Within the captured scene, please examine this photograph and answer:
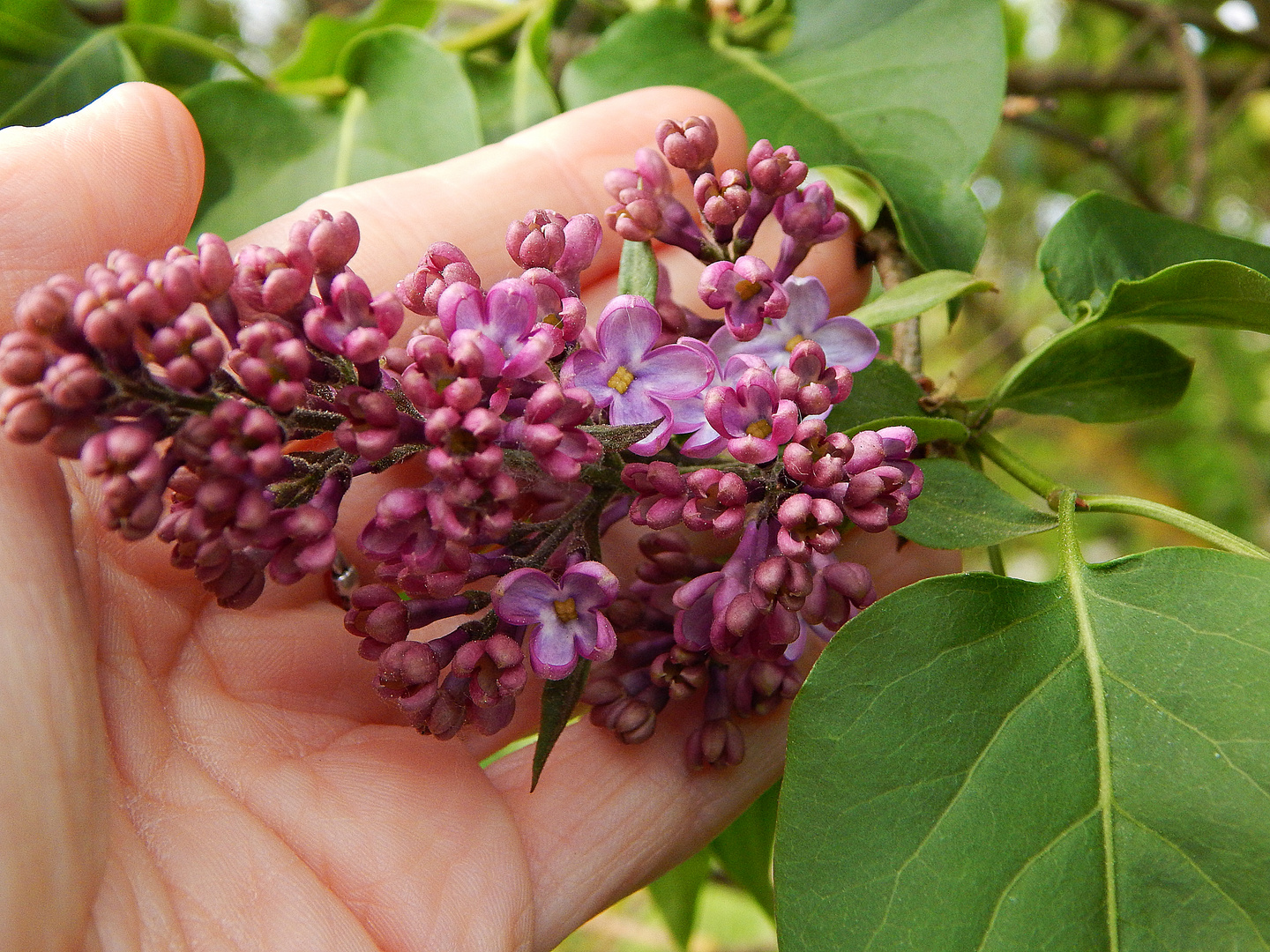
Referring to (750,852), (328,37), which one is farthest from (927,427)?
(328,37)

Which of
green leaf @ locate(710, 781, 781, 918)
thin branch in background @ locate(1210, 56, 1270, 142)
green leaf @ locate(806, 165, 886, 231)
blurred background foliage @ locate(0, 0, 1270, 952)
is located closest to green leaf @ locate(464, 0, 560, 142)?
blurred background foliage @ locate(0, 0, 1270, 952)

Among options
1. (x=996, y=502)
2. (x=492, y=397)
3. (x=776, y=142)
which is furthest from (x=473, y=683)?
(x=776, y=142)

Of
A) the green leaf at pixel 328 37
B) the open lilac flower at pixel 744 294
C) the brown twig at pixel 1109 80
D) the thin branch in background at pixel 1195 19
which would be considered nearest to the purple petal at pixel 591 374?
the open lilac flower at pixel 744 294

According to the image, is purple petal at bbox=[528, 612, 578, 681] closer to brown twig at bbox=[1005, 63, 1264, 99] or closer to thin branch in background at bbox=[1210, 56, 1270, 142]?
brown twig at bbox=[1005, 63, 1264, 99]

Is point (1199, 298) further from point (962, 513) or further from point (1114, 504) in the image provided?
point (962, 513)

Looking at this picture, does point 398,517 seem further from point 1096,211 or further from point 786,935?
point 1096,211
